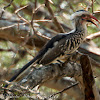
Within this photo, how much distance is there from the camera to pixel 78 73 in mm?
3332

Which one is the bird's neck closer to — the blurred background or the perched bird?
the perched bird

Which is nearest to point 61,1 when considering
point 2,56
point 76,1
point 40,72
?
point 76,1

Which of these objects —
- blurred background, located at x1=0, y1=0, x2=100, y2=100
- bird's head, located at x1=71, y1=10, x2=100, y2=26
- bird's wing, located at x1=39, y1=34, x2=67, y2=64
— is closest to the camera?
bird's wing, located at x1=39, y1=34, x2=67, y2=64

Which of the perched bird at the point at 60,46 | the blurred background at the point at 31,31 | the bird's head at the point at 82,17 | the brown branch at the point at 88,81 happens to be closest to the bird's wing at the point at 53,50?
the perched bird at the point at 60,46

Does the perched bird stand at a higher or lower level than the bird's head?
lower

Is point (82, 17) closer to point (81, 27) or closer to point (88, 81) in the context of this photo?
point (81, 27)

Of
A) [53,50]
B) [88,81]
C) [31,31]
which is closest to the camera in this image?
[88,81]

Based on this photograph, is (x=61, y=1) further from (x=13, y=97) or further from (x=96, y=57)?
(x=13, y=97)

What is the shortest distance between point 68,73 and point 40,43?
5.97ft

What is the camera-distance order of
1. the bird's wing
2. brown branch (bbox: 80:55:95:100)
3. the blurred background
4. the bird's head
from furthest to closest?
the blurred background → the bird's head → the bird's wing → brown branch (bbox: 80:55:95:100)

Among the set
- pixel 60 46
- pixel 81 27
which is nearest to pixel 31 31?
pixel 81 27

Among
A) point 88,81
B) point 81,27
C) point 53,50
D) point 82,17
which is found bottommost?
point 88,81

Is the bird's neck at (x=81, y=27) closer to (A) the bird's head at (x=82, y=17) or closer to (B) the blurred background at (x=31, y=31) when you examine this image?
(A) the bird's head at (x=82, y=17)

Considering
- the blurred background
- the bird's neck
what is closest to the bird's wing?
the bird's neck
